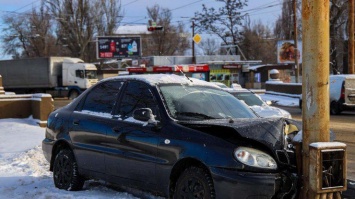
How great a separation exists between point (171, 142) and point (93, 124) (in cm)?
167

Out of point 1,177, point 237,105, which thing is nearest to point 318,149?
point 237,105

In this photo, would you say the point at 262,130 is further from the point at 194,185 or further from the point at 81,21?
the point at 81,21

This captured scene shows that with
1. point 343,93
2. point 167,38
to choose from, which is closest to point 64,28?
point 167,38

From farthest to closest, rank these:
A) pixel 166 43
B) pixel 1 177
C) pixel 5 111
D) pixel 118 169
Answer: pixel 166 43 → pixel 5 111 → pixel 1 177 → pixel 118 169

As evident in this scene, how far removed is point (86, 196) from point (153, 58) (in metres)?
55.9

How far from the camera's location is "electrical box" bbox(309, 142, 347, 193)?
4520 millimetres

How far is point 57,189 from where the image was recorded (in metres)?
6.75

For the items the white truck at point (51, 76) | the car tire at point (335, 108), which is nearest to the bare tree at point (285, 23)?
the white truck at point (51, 76)

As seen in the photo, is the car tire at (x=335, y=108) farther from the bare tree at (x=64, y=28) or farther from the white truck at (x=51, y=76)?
the bare tree at (x=64, y=28)

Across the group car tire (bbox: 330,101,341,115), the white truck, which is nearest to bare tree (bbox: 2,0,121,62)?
the white truck

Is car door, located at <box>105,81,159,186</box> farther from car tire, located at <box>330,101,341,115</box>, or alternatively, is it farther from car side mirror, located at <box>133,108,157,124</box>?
car tire, located at <box>330,101,341,115</box>

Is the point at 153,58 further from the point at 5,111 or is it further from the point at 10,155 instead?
the point at 10,155

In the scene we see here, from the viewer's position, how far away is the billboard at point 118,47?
198ft

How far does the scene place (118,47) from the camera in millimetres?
61281
